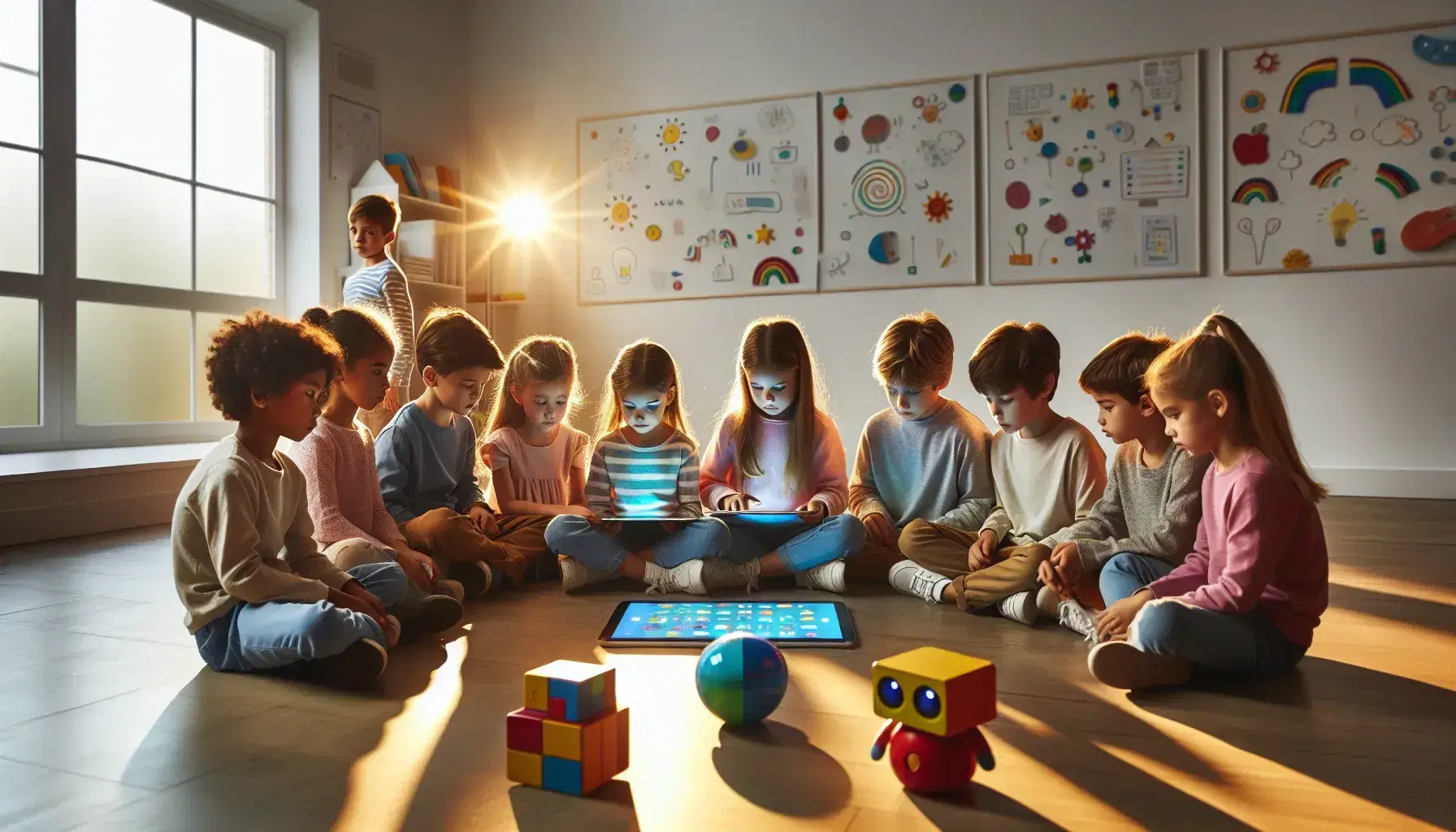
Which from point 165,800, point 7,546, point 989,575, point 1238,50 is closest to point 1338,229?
point 1238,50

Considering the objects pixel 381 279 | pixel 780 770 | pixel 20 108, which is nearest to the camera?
pixel 780 770

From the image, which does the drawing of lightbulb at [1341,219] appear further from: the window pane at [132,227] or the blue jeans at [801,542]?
the window pane at [132,227]

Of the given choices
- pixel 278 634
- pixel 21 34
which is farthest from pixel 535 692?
pixel 21 34

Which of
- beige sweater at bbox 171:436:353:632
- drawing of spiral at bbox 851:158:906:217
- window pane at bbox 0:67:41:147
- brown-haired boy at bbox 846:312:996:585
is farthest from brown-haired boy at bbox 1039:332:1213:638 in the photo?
window pane at bbox 0:67:41:147

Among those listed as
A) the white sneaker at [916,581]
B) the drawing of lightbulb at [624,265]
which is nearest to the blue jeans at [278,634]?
the white sneaker at [916,581]

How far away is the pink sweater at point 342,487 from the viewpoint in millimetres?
1856

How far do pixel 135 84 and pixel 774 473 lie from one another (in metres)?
3.15

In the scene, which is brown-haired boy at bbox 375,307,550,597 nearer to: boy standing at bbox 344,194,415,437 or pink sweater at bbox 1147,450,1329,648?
boy standing at bbox 344,194,415,437

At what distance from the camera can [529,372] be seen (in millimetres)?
2355

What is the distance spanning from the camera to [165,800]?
3.51 ft

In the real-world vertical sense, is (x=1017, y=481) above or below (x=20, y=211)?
below

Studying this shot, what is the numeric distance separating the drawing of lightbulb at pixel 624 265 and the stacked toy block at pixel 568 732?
13.1 ft

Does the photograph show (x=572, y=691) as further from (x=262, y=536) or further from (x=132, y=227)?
(x=132, y=227)

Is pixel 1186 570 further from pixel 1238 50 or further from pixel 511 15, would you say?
pixel 511 15
